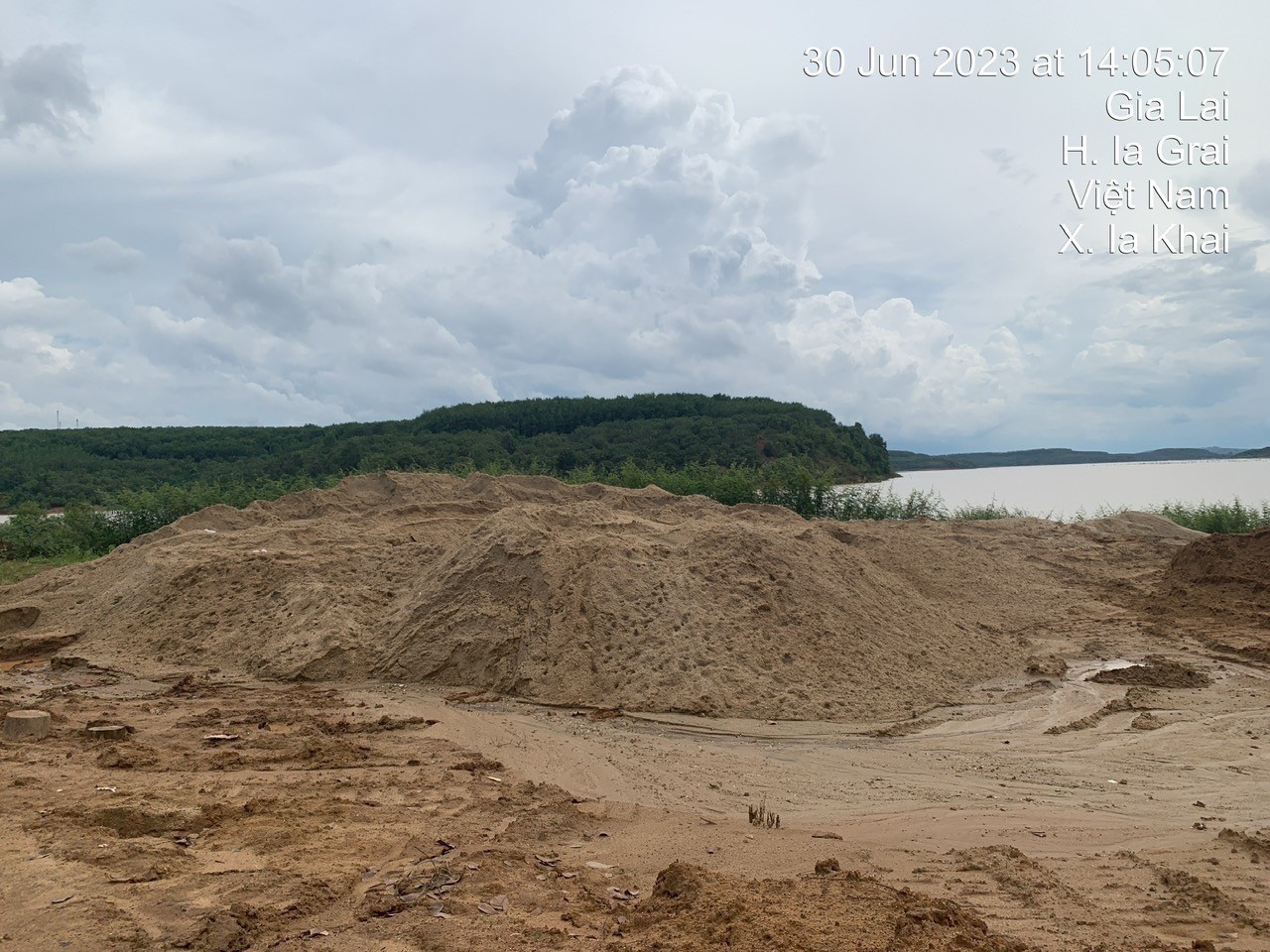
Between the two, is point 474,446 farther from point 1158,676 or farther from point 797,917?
point 797,917

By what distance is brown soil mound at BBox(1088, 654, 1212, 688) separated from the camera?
1102 cm

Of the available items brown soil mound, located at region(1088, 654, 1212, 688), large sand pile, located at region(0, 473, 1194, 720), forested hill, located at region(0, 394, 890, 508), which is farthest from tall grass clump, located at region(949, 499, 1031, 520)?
brown soil mound, located at region(1088, 654, 1212, 688)

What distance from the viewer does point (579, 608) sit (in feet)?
38.0

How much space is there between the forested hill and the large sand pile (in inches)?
577

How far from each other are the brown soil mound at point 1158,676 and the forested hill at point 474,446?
20949mm

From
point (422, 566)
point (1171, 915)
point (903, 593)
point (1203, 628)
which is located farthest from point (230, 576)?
point (1203, 628)

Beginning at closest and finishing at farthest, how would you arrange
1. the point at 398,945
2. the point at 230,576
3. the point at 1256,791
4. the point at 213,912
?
the point at 398,945 < the point at 213,912 < the point at 1256,791 < the point at 230,576

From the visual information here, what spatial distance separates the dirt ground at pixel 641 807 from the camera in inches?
173

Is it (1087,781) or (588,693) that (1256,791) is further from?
(588,693)

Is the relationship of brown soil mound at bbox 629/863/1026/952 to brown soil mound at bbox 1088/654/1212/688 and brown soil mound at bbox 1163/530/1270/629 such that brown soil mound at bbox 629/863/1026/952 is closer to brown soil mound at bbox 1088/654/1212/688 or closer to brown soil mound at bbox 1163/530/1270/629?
brown soil mound at bbox 1088/654/1212/688

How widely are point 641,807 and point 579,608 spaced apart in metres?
5.08

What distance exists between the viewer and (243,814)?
6.07 meters

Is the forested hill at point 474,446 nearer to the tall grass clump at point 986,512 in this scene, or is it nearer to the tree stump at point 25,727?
the tall grass clump at point 986,512

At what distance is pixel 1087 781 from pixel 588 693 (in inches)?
206
